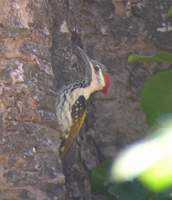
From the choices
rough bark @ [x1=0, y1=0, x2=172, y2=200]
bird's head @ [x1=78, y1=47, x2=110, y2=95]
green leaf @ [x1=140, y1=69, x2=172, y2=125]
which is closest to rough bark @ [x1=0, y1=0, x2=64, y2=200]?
rough bark @ [x1=0, y1=0, x2=172, y2=200]

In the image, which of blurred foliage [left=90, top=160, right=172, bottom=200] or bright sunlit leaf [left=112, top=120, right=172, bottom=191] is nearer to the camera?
bright sunlit leaf [left=112, top=120, right=172, bottom=191]

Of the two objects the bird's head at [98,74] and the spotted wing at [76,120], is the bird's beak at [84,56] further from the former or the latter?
the spotted wing at [76,120]

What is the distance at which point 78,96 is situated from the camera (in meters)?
5.31

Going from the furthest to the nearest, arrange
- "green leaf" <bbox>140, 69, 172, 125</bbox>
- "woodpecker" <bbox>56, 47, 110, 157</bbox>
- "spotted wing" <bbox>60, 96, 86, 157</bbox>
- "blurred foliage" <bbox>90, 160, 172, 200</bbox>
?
"woodpecker" <bbox>56, 47, 110, 157</bbox> < "spotted wing" <bbox>60, 96, 86, 157</bbox> < "green leaf" <bbox>140, 69, 172, 125</bbox> < "blurred foliage" <bbox>90, 160, 172, 200</bbox>

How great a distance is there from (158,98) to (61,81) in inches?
25.0

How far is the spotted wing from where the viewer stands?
503cm

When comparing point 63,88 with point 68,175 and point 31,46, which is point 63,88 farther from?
point 31,46

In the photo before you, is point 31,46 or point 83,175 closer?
point 31,46

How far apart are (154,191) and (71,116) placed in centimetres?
100

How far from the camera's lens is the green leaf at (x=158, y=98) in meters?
4.65

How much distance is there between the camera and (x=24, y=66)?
416 cm

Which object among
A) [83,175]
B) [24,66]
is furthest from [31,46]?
[83,175]

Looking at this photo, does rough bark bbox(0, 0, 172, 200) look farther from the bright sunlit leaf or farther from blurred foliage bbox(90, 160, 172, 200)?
the bright sunlit leaf

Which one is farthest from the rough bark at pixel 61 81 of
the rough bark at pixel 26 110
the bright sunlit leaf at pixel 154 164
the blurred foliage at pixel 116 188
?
the bright sunlit leaf at pixel 154 164
